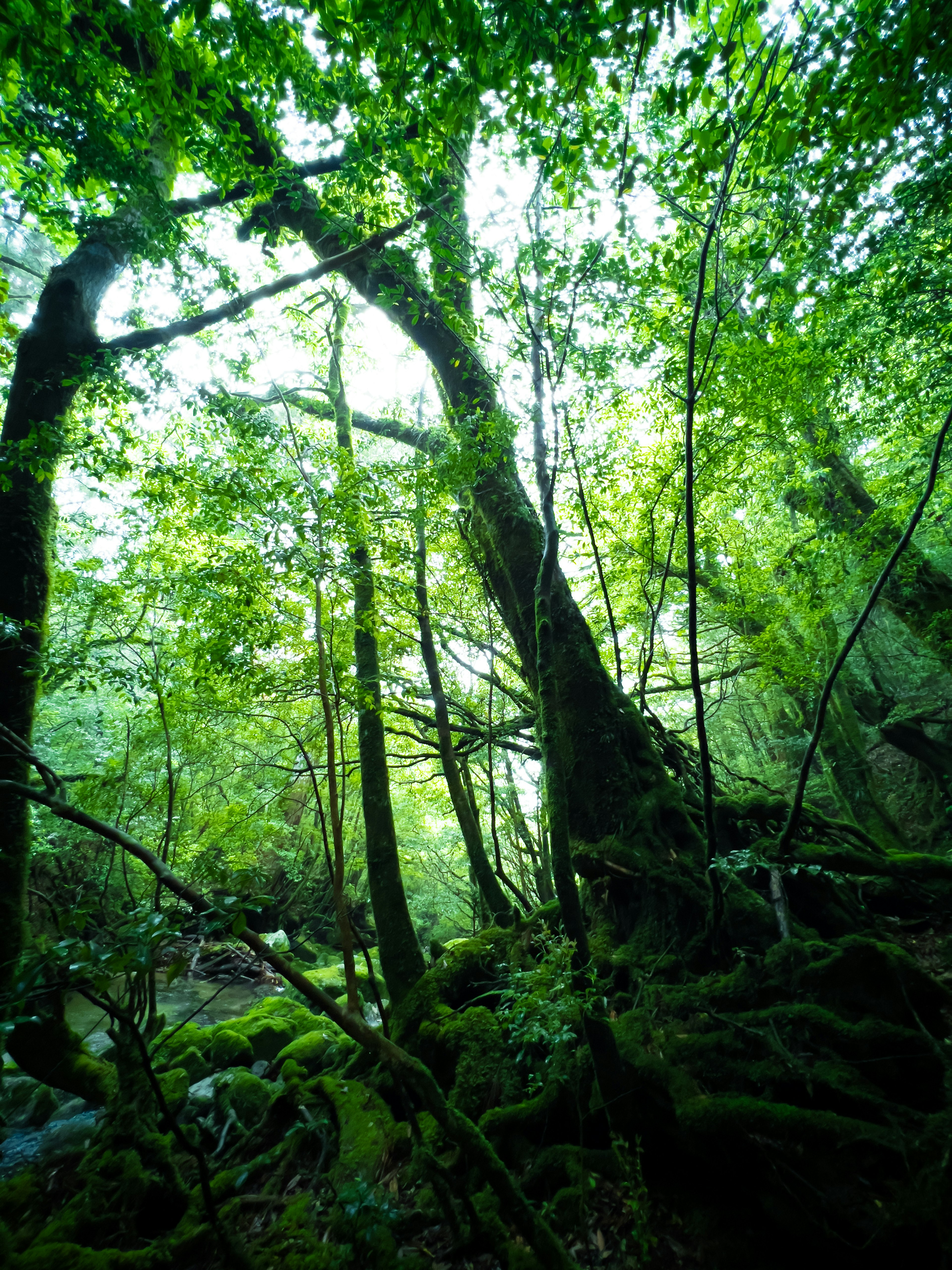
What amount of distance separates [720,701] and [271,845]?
40.2ft

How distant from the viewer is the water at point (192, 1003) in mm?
8000

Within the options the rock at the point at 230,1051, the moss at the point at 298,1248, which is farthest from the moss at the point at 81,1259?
the rock at the point at 230,1051

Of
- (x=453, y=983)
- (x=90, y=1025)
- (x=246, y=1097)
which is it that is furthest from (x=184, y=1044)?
(x=453, y=983)

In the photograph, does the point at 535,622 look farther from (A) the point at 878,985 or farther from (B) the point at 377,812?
(A) the point at 878,985

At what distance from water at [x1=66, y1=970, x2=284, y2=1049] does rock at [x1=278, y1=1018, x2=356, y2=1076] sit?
90.6 inches

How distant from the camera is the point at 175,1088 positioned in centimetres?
473

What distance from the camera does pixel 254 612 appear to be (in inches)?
208

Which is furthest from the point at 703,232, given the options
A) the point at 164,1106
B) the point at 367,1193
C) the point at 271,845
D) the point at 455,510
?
the point at 271,845

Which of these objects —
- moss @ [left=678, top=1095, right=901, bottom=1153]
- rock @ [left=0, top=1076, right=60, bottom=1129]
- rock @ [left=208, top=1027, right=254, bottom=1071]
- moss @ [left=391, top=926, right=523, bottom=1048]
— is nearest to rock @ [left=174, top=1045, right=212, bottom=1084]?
rock @ [left=208, top=1027, right=254, bottom=1071]

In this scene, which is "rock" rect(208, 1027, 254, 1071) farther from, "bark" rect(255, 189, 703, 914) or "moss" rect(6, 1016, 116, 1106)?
"bark" rect(255, 189, 703, 914)

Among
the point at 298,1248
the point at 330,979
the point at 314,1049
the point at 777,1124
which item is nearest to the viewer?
the point at 777,1124

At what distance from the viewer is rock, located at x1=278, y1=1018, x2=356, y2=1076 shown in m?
5.36

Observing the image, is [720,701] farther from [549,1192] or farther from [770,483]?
[549,1192]

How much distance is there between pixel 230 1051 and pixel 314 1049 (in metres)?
1.30
